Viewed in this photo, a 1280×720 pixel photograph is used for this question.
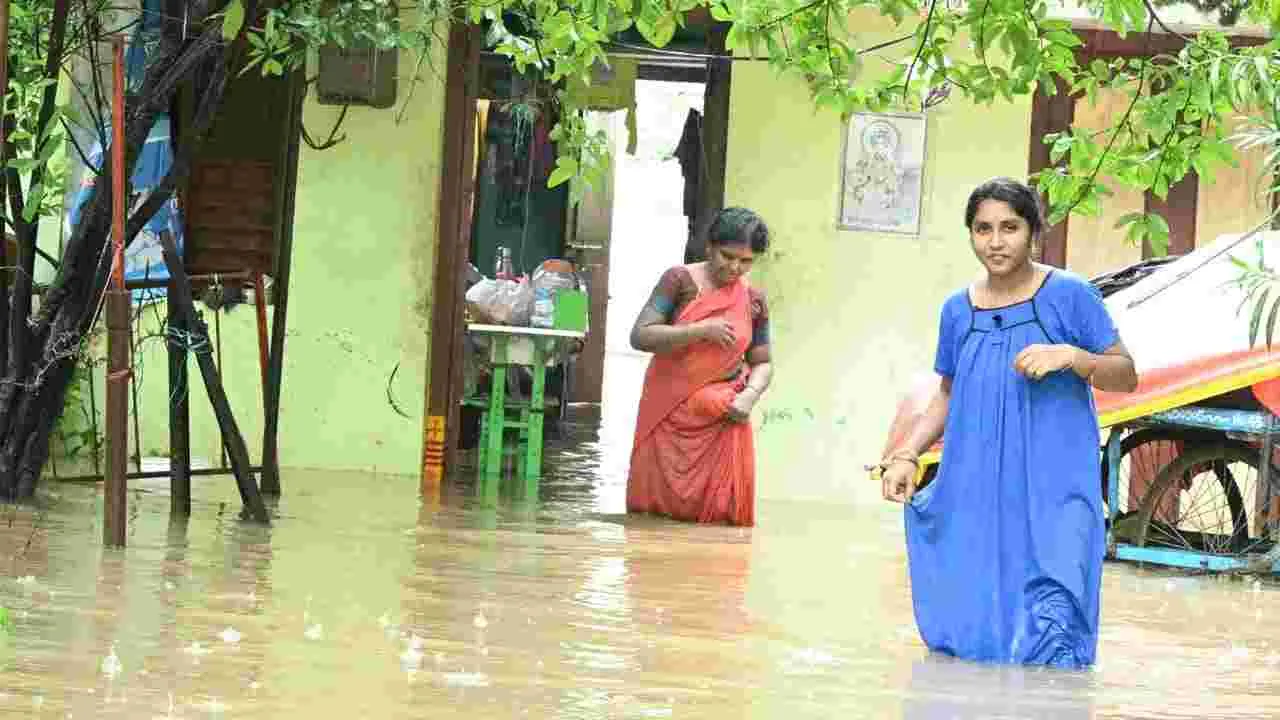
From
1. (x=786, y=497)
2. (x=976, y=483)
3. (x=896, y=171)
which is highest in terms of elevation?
(x=896, y=171)

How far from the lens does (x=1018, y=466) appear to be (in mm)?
6277

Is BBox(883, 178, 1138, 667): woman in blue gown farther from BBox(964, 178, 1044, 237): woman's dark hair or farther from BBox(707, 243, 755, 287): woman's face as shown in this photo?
BBox(707, 243, 755, 287): woman's face

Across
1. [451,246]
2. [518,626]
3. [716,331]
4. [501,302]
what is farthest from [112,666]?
[501,302]

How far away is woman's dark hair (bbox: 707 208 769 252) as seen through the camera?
10.5 metres

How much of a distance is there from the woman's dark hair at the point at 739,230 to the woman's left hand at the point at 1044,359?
14.6 feet

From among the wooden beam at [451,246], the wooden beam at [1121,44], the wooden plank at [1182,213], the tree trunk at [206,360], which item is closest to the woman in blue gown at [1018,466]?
the tree trunk at [206,360]

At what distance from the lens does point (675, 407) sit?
10906 mm

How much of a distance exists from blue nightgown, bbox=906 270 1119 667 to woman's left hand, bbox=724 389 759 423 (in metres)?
4.33

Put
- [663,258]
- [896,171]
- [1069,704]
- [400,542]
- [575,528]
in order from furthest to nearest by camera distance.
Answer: [663,258]
[896,171]
[575,528]
[400,542]
[1069,704]

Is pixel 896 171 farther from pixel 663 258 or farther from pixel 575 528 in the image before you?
pixel 663 258

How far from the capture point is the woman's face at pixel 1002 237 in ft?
20.5

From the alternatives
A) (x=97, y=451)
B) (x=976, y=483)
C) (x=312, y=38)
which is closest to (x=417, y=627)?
(x=976, y=483)

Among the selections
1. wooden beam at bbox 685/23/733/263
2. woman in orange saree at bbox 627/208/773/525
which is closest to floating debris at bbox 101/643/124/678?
woman in orange saree at bbox 627/208/773/525

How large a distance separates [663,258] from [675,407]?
672 inches
